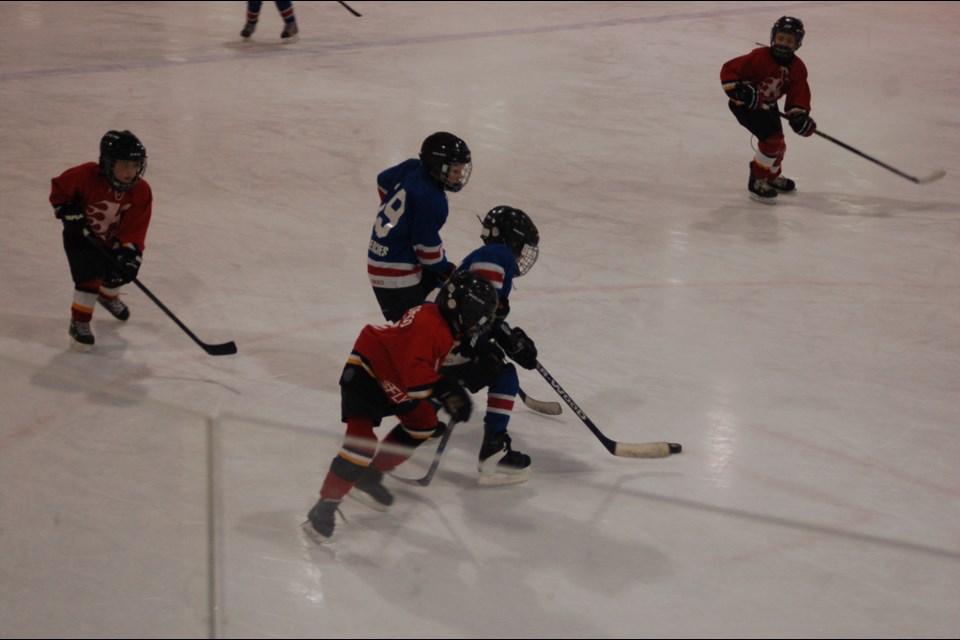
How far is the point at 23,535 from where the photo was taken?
2857 mm

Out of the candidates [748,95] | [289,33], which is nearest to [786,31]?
[748,95]

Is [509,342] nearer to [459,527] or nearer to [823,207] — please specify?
[459,527]

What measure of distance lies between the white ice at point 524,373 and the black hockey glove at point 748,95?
479mm

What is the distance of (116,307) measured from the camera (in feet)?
13.8

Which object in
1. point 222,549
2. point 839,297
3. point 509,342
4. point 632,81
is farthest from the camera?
point 632,81

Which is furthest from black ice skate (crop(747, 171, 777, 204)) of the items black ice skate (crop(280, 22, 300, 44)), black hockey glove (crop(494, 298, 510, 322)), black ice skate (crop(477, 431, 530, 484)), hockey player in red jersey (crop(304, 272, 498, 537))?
black ice skate (crop(280, 22, 300, 44))

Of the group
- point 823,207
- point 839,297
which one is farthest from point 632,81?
point 839,297

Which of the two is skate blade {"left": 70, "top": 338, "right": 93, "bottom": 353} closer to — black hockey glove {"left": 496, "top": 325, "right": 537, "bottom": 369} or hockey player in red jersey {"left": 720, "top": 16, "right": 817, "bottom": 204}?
black hockey glove {"left": 496, "top": 325, "right": 537, "bottom": 369}

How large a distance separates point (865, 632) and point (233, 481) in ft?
4.99

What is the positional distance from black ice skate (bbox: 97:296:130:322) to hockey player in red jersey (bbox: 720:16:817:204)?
3088mm

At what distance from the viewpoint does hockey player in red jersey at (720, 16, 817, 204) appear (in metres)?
5.61

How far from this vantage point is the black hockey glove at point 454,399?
2791 millimetres

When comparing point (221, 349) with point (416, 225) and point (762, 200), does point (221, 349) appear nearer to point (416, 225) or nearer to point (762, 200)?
point (416, 225)

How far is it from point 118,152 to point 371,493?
1532 millimetres
